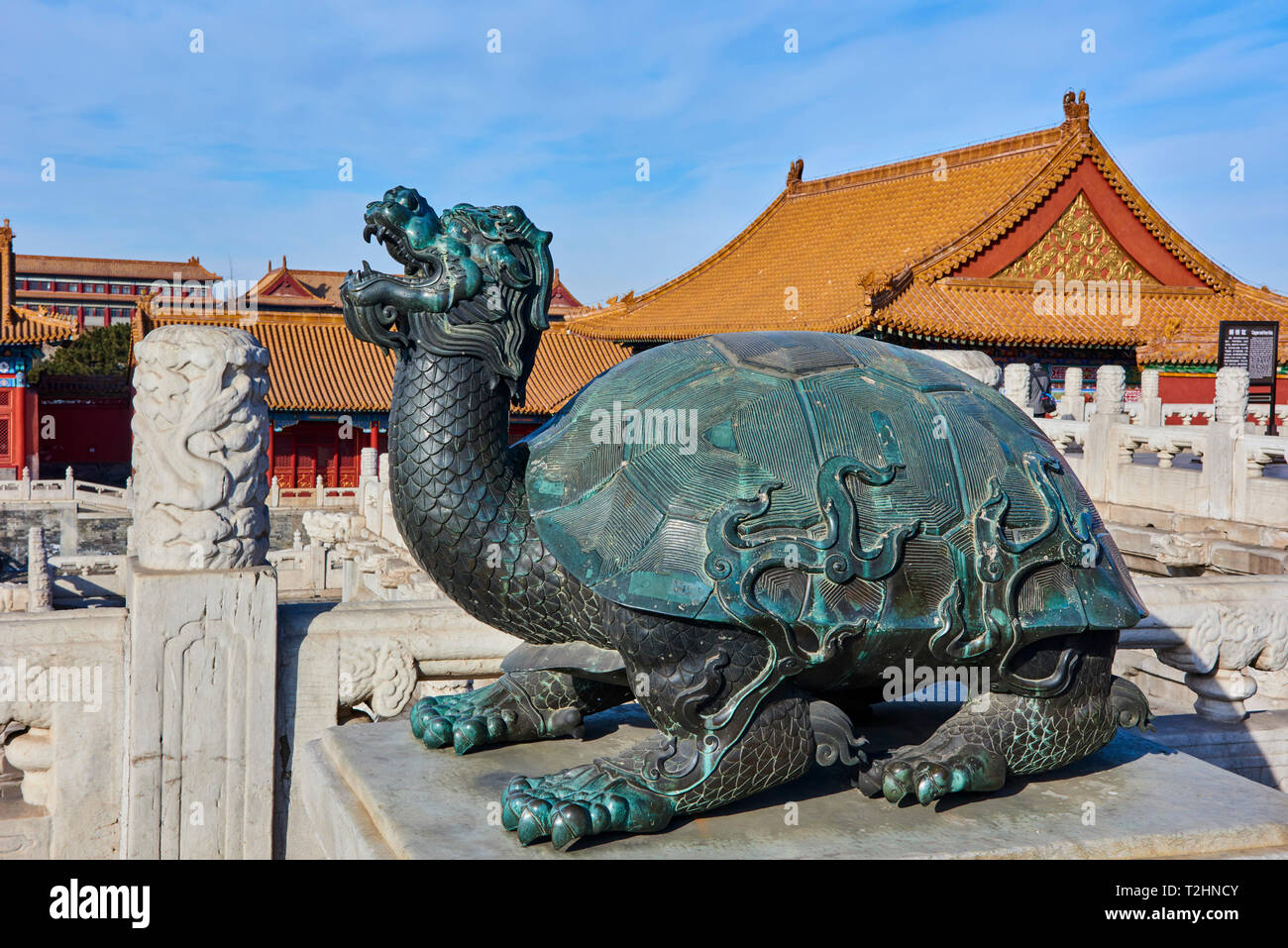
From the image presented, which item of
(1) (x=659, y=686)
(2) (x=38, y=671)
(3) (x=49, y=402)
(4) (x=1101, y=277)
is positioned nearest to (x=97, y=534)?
(3) (x=49, y=402)

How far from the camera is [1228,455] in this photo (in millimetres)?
9195

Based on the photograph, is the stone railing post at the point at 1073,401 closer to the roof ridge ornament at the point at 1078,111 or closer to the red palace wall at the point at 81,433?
the roof ridge ornament at the point at 1078,111

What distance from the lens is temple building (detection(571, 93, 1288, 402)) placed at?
55.5 feet

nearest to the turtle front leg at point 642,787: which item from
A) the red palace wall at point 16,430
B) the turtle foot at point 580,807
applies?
the turtle foot at point 580,807

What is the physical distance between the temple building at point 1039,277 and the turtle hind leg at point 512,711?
13432 millimetres

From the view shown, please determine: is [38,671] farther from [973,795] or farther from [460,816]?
[973,795]

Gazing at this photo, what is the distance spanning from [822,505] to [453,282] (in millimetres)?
1024

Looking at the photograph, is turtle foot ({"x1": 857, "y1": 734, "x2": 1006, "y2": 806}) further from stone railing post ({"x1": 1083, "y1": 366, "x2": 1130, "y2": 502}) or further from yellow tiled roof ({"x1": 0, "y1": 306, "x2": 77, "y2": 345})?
yellow tiled roof ({"x1": 0, "y1": 306, "x2": 77, "y2": 345})

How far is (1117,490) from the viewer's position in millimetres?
10727

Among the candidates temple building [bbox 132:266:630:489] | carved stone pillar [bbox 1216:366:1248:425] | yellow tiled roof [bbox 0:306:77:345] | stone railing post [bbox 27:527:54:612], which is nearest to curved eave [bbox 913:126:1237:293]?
carved stone pillar [bbox 1216:366:1248:425]

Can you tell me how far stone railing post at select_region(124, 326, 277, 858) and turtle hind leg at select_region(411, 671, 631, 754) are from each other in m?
0.60

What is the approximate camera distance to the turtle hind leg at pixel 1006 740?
8.96 ft

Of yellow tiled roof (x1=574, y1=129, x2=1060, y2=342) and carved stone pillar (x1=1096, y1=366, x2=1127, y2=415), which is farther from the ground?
yellow tiled roof (x1=574, y1=129, x2=1060, y2=342)
